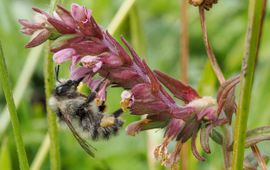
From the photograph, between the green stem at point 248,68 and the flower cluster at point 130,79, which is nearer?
the green stem at point 248,68

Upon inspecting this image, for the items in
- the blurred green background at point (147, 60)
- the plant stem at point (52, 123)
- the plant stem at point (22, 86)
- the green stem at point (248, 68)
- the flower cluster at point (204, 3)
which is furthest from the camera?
the blurred green background at point (147, 60)

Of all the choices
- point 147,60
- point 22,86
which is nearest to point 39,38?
point 22,86

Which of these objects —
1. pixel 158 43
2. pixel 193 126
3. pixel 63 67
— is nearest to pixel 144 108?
pixel 193 126

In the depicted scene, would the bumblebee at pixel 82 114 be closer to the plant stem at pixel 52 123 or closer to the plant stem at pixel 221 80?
the plant stem at pixel 52 123

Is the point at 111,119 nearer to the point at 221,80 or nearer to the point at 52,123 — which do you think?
the point at 52,123

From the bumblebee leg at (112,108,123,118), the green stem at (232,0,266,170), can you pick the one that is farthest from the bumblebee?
the green stem at (232,0,266,170)

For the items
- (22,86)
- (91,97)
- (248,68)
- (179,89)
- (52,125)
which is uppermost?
(248,68)

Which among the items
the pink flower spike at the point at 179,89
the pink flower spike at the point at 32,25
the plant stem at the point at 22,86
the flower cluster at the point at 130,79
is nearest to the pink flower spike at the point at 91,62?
the flower cluster at the point at 130,79
